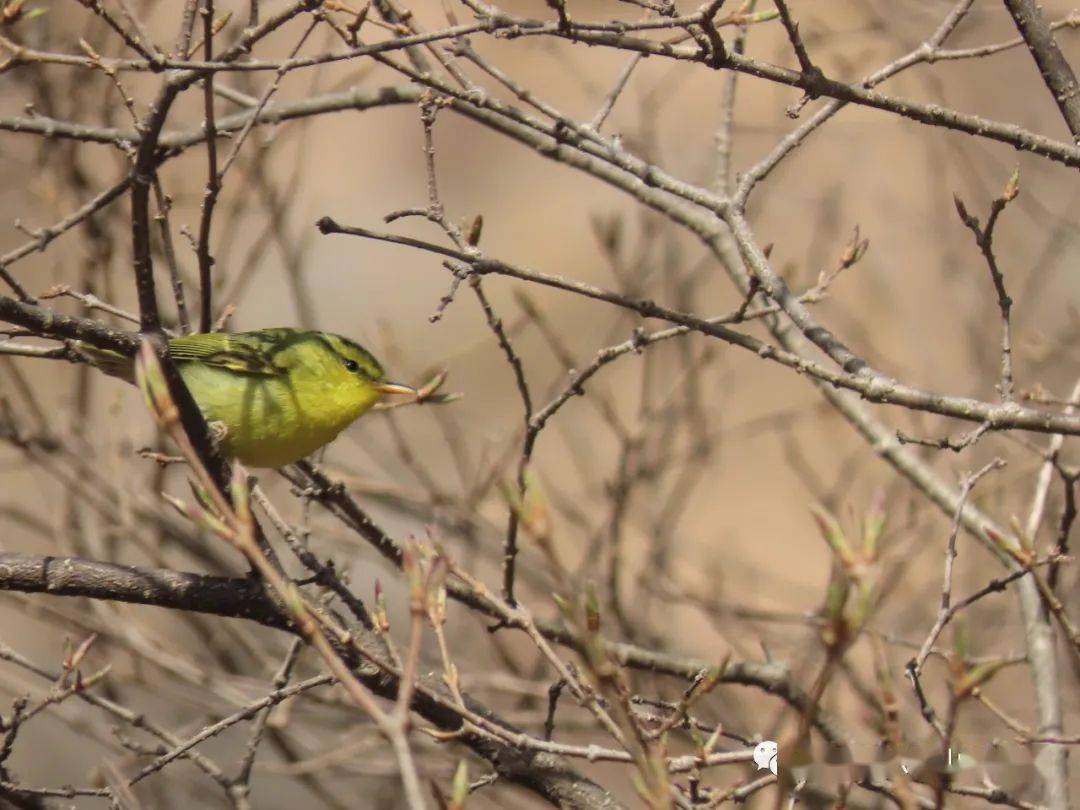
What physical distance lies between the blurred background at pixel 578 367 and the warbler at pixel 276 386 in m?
0.34

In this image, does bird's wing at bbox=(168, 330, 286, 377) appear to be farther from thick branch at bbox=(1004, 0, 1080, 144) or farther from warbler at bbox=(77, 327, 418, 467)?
thick branch at bbox=(1004, 0, 1080, 144)

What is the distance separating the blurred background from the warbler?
1.12 ft

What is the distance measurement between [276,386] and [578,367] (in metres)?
4.21

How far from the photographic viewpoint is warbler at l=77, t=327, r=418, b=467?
421cm

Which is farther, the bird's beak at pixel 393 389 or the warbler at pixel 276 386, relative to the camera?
the bird's beak at pixel 393 389

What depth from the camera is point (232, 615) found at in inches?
111

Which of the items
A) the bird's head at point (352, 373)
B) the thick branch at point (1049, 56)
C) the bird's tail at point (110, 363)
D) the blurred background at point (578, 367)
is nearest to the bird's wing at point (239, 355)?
the bird's head at point (352, 373)

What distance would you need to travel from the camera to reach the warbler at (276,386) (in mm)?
4207

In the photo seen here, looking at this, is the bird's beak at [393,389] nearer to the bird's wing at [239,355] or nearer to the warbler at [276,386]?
the warbler at [276,386]

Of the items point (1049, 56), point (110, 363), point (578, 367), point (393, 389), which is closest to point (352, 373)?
point (393, 389)

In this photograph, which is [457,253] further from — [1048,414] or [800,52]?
[1048,414]

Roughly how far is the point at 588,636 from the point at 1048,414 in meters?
1.34

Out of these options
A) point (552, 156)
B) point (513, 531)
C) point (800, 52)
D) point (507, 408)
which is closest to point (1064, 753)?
point (513, 531)

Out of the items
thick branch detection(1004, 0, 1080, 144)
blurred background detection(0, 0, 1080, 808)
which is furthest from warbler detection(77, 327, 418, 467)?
thick branch detection(1004, 0, 1080, 144)
